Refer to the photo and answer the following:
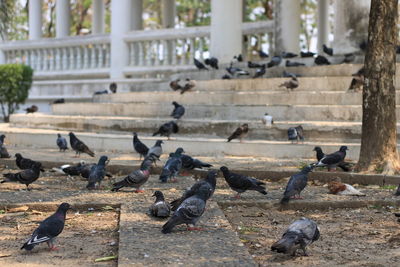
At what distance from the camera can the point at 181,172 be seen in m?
10.3

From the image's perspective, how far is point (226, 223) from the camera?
664 cm

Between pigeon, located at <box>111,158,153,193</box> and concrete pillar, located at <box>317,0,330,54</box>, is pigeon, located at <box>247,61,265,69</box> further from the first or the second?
pigeon, located at <box>111,158,153,193</box>

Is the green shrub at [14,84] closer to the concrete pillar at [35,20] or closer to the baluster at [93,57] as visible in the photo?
the baluster at [93,57]

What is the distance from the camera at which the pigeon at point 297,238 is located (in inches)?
218

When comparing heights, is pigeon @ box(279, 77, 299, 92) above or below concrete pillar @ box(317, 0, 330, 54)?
below

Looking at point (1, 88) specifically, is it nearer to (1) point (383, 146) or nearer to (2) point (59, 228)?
(1) point (383, 146)

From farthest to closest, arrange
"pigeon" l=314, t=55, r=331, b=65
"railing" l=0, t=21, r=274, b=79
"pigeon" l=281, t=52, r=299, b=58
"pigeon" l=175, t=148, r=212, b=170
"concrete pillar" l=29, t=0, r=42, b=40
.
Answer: "concrete pillar" l=29, t=0, r=42, b=40 → "railing" l=0, t=21, r=274, b=79 → "pigeon" l=281, t=52, r=299, b=58 → "pigeon" l=314, t=55, r=331, b=65 → "pigeon" l=175, t=148, r=212, b=170

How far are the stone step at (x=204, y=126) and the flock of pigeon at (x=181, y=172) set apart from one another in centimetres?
33

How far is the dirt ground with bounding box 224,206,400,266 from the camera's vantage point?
571 centimetres

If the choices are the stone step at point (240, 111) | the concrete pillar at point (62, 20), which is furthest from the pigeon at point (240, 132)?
the concrete pillar at point (62, 20)

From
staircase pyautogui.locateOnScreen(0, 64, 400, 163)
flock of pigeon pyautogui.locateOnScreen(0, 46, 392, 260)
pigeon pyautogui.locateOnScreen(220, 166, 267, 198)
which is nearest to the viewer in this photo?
flock of pigeon pyautogui.locateOnScreen(0, 46, 392, 260)

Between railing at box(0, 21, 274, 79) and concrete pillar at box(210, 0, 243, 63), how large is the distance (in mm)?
745

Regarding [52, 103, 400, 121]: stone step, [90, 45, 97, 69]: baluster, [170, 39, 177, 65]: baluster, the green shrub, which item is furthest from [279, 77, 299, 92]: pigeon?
the green shrub

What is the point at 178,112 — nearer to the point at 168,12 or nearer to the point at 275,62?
the point at 275,62
